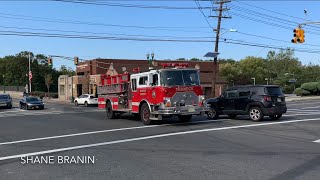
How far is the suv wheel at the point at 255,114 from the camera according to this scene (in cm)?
1961

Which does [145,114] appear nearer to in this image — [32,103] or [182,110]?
[182,110]

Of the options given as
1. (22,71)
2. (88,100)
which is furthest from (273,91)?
(22,71)

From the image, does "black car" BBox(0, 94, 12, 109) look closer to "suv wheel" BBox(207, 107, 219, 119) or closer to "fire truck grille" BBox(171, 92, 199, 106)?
"suv wheel" BBox(207, 107, 219, 119)

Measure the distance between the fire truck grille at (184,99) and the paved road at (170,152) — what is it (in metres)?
1.61

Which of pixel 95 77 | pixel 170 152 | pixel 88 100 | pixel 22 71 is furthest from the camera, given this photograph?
pixel 22 71

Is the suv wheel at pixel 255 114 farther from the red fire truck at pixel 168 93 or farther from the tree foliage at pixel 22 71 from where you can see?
the tree foliage at pixel 22 71

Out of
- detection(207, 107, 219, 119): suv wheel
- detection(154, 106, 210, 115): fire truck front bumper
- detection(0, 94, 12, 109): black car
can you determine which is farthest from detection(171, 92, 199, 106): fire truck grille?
detection(0, 94, 12, 109): black car

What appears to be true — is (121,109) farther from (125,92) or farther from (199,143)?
(199,143)

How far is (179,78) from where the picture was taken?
60.4 feet

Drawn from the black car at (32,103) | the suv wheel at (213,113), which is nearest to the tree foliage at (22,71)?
the black car at (32,103)

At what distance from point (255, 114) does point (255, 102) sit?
23.8 inches

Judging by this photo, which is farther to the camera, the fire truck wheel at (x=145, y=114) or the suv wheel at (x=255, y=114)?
the suv wheel at (x=255, y=114)

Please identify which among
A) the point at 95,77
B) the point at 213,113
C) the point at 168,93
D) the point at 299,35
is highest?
the point at 299,35

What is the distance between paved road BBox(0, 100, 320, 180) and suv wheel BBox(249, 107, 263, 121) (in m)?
2.69
